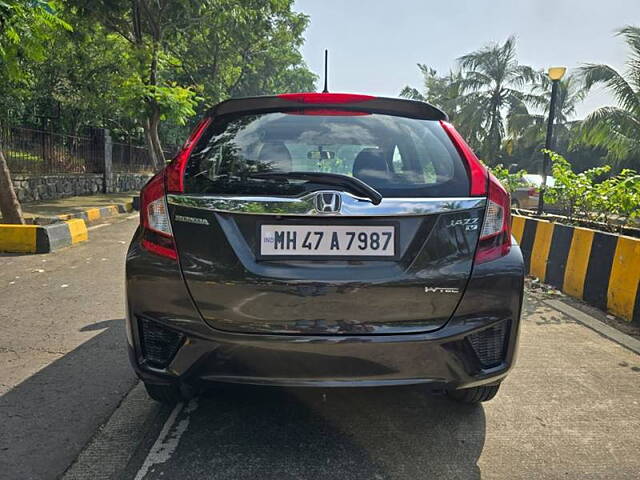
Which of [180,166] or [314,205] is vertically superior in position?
→ [180,166]

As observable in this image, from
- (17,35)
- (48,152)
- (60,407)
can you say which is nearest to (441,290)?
(60,407)

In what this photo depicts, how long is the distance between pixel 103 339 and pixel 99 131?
50.6ft

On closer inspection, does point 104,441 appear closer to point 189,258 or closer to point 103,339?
point 189,258

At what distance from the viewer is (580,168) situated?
105 ft

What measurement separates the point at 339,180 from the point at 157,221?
0.75m

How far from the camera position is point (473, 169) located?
85.0 inches

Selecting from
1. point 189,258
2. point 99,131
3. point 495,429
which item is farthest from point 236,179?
point 99,131

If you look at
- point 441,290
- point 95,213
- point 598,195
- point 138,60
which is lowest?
point 95,213

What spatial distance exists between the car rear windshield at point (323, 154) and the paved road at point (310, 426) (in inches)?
33.6

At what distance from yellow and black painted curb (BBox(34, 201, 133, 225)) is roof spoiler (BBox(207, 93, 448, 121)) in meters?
7.33

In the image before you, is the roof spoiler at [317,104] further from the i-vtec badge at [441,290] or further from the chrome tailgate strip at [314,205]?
the i-vtec badge at [441,290]

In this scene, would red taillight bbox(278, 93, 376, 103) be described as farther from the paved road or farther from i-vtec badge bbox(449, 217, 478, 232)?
the paved road

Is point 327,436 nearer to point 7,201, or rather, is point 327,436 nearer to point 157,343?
point 157,343

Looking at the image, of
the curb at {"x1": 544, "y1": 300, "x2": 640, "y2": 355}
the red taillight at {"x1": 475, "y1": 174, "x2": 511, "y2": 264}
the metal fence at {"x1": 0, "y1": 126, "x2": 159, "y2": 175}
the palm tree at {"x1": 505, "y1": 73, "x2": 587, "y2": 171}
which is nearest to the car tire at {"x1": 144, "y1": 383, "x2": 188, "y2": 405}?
the red taillight at {"x1": 475, "y1": 174, "x2": 511, "y2": 264}
